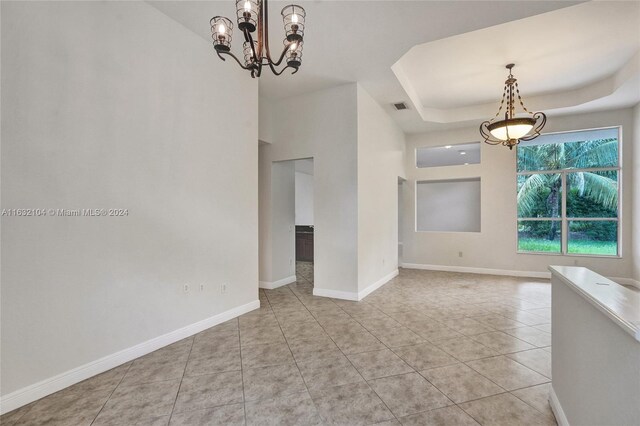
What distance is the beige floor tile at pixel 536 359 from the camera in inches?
103

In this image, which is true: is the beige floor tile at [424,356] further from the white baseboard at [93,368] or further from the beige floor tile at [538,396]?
the white baseboard at [93,368]

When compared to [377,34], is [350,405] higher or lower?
lower

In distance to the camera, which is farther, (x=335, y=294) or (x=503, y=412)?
(x=335, y=294)

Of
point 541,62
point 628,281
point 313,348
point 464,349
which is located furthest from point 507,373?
point 628,281

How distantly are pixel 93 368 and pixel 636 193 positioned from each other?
28.1 ft

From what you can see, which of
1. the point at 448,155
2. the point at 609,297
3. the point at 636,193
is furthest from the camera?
the point at 448,155

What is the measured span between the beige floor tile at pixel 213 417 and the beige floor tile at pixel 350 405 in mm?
549

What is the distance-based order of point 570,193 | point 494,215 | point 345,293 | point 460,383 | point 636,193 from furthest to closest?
point 494,215
point 570,193
point 636,193
point 345,293
point 460,383

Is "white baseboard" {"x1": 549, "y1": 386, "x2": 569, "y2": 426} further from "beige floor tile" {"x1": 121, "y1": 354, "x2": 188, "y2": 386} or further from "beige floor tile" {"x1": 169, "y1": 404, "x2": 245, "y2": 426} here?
"beige floor tile" {"x1": 121, "y1": 354, "x2": 188, "y2": 386}

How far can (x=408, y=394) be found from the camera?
2.25 meters

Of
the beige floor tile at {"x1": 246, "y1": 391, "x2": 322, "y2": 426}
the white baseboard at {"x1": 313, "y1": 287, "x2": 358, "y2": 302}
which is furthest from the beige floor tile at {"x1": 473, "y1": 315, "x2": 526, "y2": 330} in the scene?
the beige floor tile at {"x1": 246, "y1": 391, "x2": 322, "y2": 426}

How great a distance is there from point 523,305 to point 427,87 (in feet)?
13.2

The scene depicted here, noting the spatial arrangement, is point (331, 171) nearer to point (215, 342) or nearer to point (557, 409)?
point (215, 342)

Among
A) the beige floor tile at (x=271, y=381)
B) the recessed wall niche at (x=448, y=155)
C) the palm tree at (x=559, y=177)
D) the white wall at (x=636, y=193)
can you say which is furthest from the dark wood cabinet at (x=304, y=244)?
the white wall at (x=636, y=193)
